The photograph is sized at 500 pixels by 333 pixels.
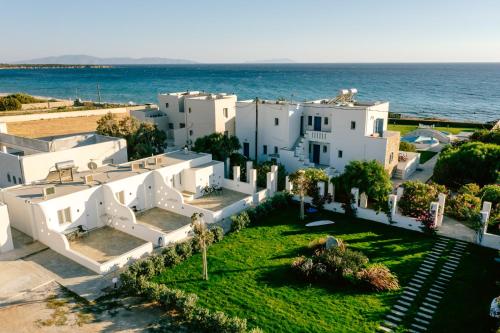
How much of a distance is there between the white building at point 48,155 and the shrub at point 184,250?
10.6 metres

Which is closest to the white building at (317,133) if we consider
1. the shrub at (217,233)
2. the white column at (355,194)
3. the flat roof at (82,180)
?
the white column at (355,194)

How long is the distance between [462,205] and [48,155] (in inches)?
1135

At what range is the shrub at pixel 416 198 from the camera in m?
23.7

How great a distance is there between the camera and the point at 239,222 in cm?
2305

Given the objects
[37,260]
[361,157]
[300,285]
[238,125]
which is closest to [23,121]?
[238,125]

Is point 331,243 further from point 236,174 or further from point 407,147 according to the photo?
point 407,147

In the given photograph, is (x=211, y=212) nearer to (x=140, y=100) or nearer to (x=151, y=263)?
(x=151, y=263)

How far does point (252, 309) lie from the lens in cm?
1551

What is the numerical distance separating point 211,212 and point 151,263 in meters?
6.60

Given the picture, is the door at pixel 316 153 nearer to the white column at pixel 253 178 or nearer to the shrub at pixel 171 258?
the white column at pixel 253 178

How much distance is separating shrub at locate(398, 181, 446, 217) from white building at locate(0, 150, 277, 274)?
31.3ft

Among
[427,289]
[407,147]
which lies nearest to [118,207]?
[427,289]

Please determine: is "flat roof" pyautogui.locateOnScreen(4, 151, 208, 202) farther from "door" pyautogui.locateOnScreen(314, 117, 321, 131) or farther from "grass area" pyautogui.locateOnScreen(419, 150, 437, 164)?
"grass area" pyautogui.locateOnScreen(419, 150, 437, 164)

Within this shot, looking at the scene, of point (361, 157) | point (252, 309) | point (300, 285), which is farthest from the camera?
point (361, 157)
